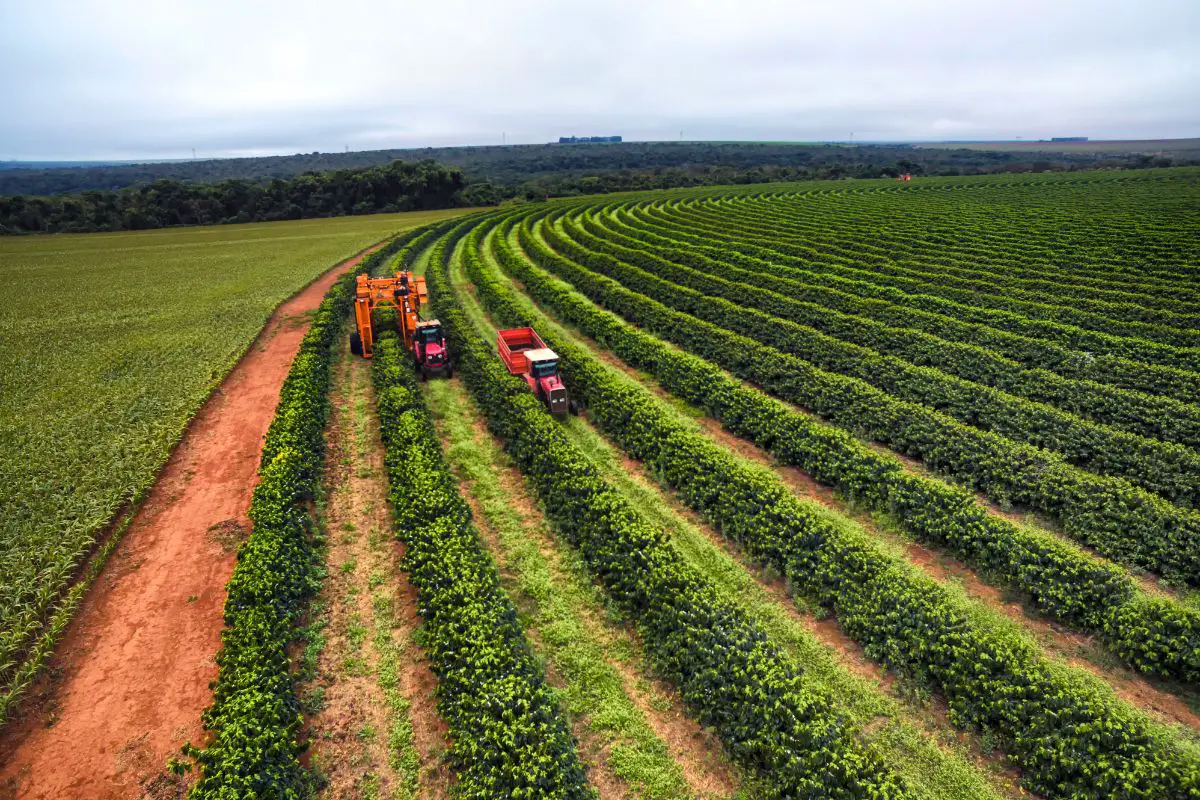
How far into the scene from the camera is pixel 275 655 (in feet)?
31.7

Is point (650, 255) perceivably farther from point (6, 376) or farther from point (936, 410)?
point (6, 376)

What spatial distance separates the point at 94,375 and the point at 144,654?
18.1 m

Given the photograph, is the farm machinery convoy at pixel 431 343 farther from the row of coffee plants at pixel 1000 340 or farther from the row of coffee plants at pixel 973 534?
the row of coffee plants at pixel 1000 340

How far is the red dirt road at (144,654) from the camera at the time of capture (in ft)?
28.7

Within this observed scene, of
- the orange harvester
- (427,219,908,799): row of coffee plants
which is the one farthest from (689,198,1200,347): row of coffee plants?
the orange harvester

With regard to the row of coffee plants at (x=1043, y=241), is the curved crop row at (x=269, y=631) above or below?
below

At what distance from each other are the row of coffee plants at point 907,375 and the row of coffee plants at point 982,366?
12 cm

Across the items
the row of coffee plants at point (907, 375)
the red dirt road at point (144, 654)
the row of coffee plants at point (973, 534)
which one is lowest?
the red dirt road at point (144, 654)

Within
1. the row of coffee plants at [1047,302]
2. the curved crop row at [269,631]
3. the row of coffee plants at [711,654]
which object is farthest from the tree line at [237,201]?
the row of coffee plants at [711,654]

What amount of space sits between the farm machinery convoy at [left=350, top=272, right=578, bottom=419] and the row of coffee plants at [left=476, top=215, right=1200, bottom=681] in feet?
15.8

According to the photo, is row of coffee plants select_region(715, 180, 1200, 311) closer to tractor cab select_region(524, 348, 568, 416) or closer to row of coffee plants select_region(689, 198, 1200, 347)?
row of coffee plants select_region(689, 198, 1200, 347)

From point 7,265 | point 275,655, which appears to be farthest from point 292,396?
point 7,265

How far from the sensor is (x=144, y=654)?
1061 cm

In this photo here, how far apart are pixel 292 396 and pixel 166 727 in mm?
11678
